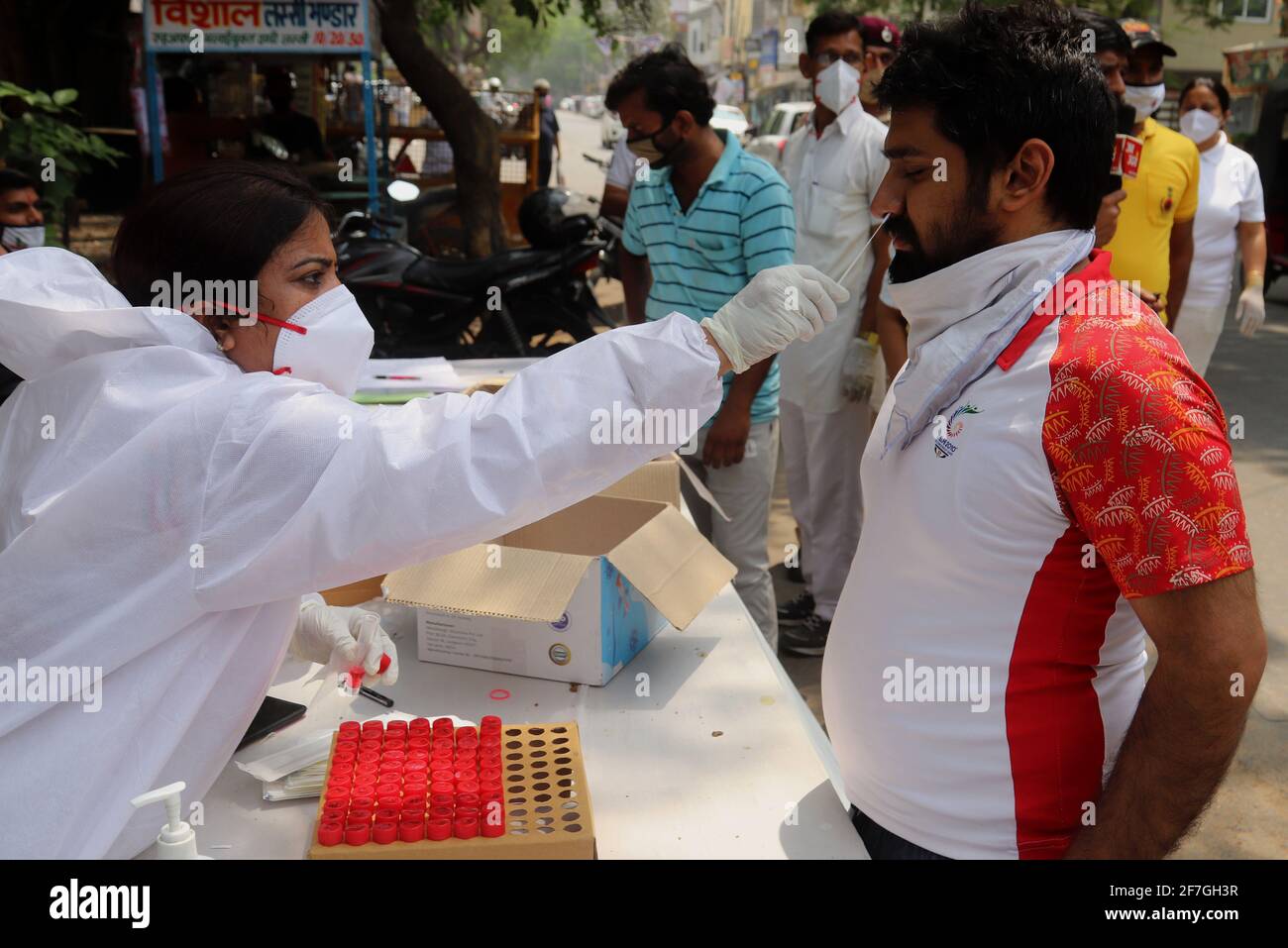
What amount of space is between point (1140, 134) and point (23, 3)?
9.20 m

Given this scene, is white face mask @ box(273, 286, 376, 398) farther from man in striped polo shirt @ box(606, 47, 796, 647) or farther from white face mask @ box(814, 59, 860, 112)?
white face mask @ box(814, 59, 860, 112)

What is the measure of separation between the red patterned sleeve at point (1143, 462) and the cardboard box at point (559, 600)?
850mm

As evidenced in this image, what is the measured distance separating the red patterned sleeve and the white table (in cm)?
56

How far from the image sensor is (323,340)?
4.84 ft

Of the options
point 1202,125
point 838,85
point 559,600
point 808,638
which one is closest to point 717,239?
point 838,85

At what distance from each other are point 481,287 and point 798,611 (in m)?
2.86

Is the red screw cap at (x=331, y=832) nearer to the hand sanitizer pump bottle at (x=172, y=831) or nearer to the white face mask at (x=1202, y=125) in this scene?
the hand sanitizer pump bottle at (x=172, y=831)

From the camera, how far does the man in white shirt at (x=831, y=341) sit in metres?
3.79

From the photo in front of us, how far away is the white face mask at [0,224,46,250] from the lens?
12.1 feet

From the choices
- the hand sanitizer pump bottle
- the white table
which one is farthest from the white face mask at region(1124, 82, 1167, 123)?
the hand sanitizer pump bottle

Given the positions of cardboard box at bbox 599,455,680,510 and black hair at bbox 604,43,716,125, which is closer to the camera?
cardboard box at bbox 599,455,680,510

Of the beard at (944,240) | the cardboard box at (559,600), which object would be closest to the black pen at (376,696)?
the cardboard box at (559,600)

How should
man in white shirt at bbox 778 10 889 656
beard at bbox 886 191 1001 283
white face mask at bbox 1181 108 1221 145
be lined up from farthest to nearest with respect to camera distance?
white face mask at bbox 1181 108 1221 145, man in white shirt at bbox 778 10 889 656, beard at bbox 886 191 1001 283

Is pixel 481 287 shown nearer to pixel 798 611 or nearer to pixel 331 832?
pixel 798 611
